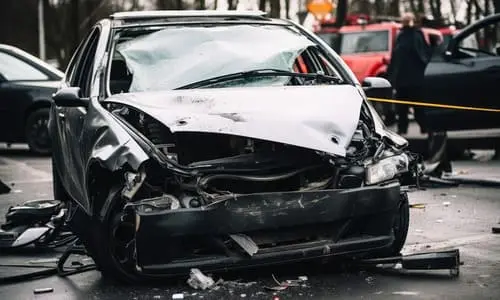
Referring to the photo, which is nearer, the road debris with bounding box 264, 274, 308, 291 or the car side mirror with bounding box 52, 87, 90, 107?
the road debris with bounding box 264, 274, 308, 291

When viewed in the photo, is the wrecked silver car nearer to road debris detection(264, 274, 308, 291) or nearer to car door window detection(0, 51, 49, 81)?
road debris detection(264, 274, 308, 291)

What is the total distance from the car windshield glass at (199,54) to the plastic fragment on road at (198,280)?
57.5 inches

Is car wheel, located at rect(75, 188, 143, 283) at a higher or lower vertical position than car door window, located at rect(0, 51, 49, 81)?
higher

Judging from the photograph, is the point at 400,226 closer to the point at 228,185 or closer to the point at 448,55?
the point at 228,185

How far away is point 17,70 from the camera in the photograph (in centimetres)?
1458

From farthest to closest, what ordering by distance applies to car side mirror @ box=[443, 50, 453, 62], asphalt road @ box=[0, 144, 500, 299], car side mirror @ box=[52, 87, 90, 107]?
car side mirror @ box=[443, 50, 453, 62]
car side mirror @ box=[52, 87, 90, 107]
asphalt road @ box=[0, 144, 500, 299]

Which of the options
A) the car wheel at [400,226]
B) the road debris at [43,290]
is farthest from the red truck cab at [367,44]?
the road debris at [43,290]

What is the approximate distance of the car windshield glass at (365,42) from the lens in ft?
71.6

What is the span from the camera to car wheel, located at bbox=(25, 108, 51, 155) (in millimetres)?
14367

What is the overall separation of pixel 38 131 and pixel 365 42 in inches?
393

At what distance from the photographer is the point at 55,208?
7.40 metres

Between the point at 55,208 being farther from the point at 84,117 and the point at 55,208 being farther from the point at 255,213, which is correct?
the point at 255,213

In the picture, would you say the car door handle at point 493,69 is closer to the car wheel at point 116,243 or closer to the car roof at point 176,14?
the car roof at point 176,14

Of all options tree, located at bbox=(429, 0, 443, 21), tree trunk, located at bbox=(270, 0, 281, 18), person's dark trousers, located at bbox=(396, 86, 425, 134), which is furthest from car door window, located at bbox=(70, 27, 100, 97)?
tree, located at bbox=(429, 0, 443, 21)
